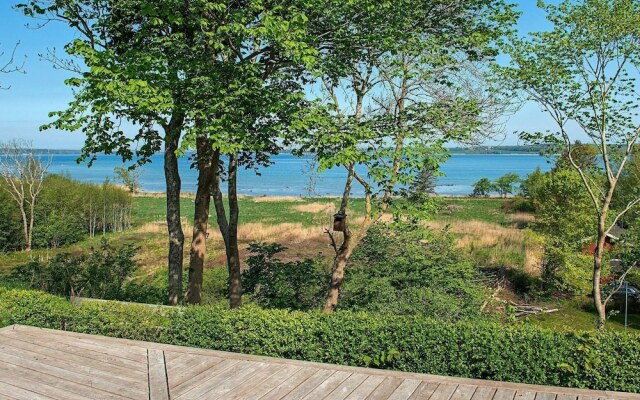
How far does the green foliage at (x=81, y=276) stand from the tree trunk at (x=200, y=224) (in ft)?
6.42

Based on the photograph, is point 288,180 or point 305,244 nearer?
point 305,244

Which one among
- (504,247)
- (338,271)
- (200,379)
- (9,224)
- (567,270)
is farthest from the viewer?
(9,224)

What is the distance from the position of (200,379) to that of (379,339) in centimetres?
173

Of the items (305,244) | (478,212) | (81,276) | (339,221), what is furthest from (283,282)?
(478,212)

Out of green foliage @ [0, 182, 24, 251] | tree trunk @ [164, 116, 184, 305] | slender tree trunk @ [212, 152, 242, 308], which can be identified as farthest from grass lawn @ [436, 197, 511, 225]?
tree trunk @ [164, 116, 184, 305]

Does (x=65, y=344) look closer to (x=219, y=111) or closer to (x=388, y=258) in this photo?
(x=219, y=111)

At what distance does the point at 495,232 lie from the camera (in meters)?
27.5

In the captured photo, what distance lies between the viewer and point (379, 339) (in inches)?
201

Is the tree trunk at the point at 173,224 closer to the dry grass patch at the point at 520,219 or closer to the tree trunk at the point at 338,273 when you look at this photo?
the tree trunk at the point at 338,273

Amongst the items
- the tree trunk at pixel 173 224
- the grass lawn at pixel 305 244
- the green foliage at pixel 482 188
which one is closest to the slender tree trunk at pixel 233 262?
the tree trunk at pixel 173 224

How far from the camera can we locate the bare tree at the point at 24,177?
24641mm

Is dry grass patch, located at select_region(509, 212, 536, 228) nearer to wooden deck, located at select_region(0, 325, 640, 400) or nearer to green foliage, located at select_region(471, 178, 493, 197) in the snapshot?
green foliage, located at select_region(471, 178, 493, 197)

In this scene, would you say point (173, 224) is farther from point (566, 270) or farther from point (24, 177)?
point (24, 177)

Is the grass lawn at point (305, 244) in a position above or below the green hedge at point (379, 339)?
below
